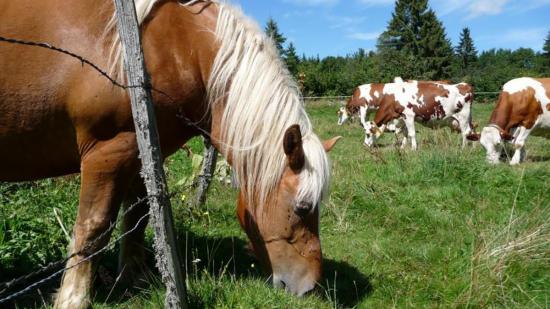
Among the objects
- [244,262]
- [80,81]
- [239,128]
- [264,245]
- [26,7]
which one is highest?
[26,7]

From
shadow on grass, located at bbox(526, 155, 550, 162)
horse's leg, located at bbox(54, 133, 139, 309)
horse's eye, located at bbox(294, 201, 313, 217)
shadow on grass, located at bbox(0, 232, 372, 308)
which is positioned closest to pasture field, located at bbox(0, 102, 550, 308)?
shadow on grass, located at bbox(0, 232, 372, 308)

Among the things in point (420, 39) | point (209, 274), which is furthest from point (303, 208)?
point (420, 39)

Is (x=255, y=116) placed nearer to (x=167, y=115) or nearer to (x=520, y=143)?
(x=167, y=115)

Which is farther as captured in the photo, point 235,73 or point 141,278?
point 141,278

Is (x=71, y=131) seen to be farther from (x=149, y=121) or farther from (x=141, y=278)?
(x=141, y=278)

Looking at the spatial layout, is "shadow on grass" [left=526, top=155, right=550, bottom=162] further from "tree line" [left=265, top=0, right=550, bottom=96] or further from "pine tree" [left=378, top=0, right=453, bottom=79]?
"pine tree" [left=378, top=0, right=453, bottom=79]

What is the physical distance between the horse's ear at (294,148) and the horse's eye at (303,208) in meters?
0.21

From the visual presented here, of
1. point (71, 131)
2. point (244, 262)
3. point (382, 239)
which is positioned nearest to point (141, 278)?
point (244, 262)

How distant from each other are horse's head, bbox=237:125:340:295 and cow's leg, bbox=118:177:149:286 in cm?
100

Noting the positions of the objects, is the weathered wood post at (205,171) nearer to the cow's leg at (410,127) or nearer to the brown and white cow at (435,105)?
the brown and white cow at (435,105)

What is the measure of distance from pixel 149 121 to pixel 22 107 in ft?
2.92

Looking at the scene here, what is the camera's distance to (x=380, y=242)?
14.6 ft

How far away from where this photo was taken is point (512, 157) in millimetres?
10422

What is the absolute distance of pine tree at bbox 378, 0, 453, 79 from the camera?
2292 inches
